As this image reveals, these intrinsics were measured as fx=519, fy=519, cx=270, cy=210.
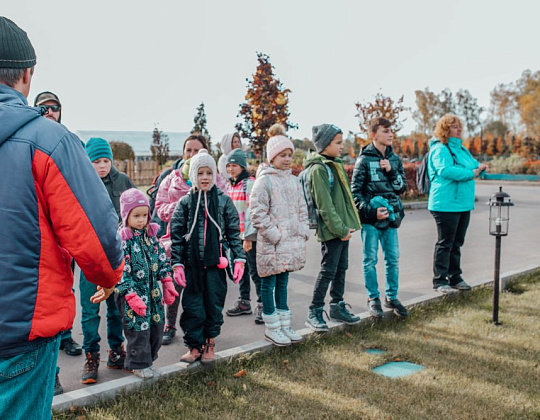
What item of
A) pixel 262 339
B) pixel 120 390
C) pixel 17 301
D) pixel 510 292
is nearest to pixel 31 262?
pixel 17 301

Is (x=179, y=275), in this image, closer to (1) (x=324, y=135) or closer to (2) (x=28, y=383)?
(1) (x=324, y=135)

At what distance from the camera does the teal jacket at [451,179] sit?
21.1 feet

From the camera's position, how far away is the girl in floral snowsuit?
13.0 feet

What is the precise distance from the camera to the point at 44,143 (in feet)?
6.29

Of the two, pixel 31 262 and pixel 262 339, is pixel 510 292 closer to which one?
pixel 262 339

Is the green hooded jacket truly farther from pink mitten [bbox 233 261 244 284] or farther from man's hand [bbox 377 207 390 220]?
pink mitten [bbox 233 261 244 284]

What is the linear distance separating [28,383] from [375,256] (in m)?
4.27

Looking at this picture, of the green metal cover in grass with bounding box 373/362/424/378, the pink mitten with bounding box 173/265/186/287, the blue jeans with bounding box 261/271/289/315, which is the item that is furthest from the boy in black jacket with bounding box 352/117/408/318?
the pink mitten with bounding box 173/265/186/287

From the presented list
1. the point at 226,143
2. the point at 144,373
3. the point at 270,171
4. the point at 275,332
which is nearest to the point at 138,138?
the point at 226,143

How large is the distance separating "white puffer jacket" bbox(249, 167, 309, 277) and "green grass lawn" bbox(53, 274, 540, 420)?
0.82 metres

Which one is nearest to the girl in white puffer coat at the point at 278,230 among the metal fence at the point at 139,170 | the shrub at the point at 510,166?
the metal fence at the point at 139,170

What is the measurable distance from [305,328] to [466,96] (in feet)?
259

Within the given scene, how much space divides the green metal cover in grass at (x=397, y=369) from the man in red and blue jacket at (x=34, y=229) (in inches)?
119

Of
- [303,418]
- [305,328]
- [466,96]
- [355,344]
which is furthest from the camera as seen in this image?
[466,96]
